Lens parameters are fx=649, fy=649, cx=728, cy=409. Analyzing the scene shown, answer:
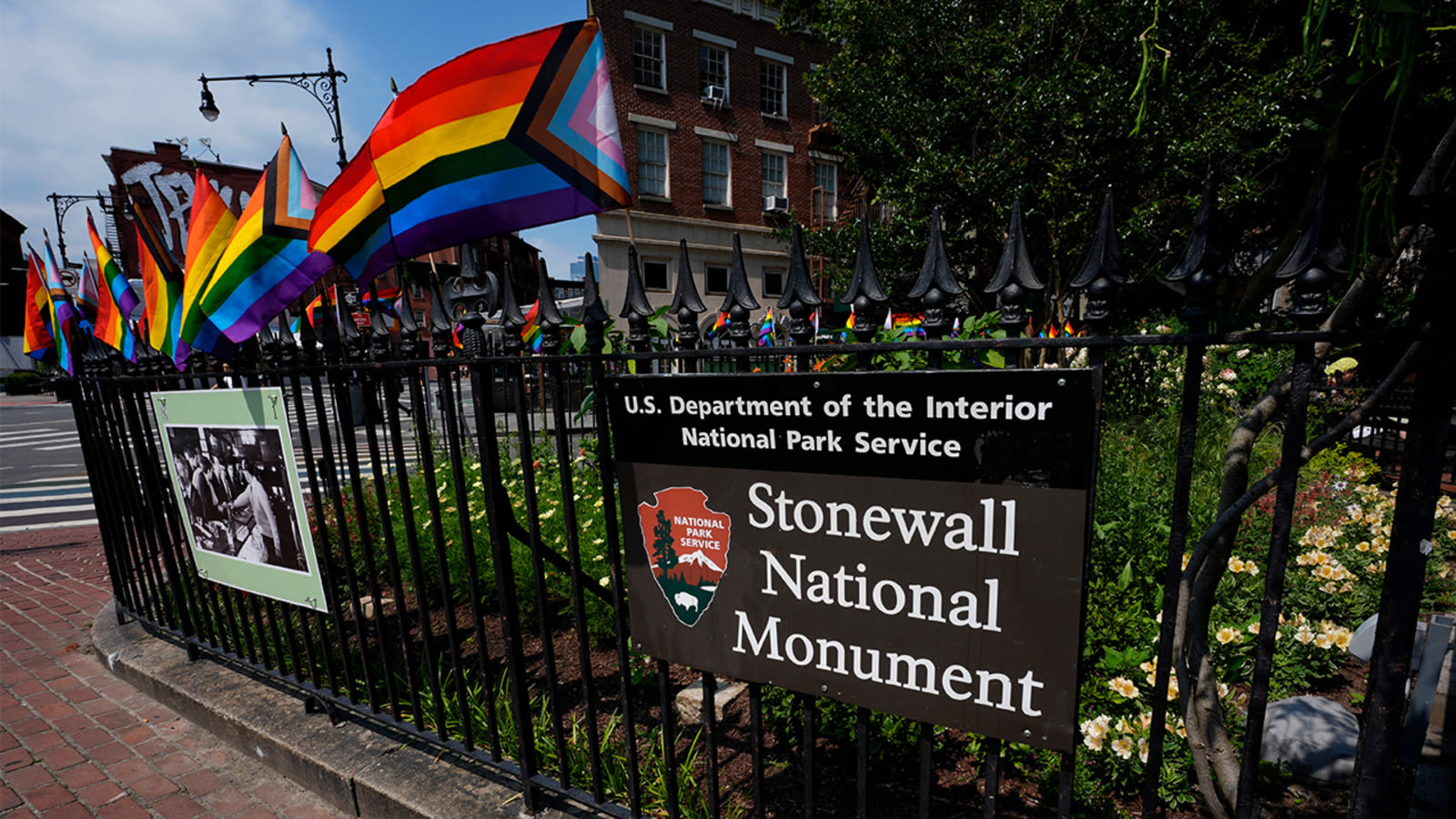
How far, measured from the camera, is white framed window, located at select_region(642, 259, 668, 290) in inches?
817

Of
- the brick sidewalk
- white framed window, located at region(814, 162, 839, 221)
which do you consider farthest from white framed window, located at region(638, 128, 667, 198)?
the brick sidewalk

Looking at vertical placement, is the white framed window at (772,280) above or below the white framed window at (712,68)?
below

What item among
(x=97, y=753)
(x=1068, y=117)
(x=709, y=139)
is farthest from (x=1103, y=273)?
(x=709, y=139)

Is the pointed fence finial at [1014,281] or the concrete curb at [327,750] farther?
the concrete curb at [327,750]

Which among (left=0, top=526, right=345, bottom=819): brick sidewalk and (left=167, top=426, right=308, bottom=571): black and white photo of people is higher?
(left=167, top=426, right=308, bottom=571): black and white photo of people

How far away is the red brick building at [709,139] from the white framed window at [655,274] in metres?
0.05

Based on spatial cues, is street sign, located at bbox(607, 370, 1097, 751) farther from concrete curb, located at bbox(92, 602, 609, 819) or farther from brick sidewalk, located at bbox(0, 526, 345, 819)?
brick sidewalk, located at bbox(0, 526, 345, 819)

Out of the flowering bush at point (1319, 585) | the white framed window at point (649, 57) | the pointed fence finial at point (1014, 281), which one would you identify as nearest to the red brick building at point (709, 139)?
the white framed window at point (649, 57)

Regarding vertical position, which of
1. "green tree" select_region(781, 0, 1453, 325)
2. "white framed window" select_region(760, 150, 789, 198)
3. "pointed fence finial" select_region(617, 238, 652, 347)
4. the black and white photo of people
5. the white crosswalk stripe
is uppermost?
"white framed window" select_region(760, 150, 789, 198)

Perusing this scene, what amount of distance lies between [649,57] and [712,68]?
234 centimetres

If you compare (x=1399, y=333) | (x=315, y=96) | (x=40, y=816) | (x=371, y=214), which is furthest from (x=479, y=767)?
(x=315, y=96)

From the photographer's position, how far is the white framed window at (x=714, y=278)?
21.7 m

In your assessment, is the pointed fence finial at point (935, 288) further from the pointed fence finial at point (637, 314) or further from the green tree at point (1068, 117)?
the green tree at point (1068, 117)

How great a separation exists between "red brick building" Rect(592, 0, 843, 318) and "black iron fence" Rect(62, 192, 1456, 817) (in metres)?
16.0
